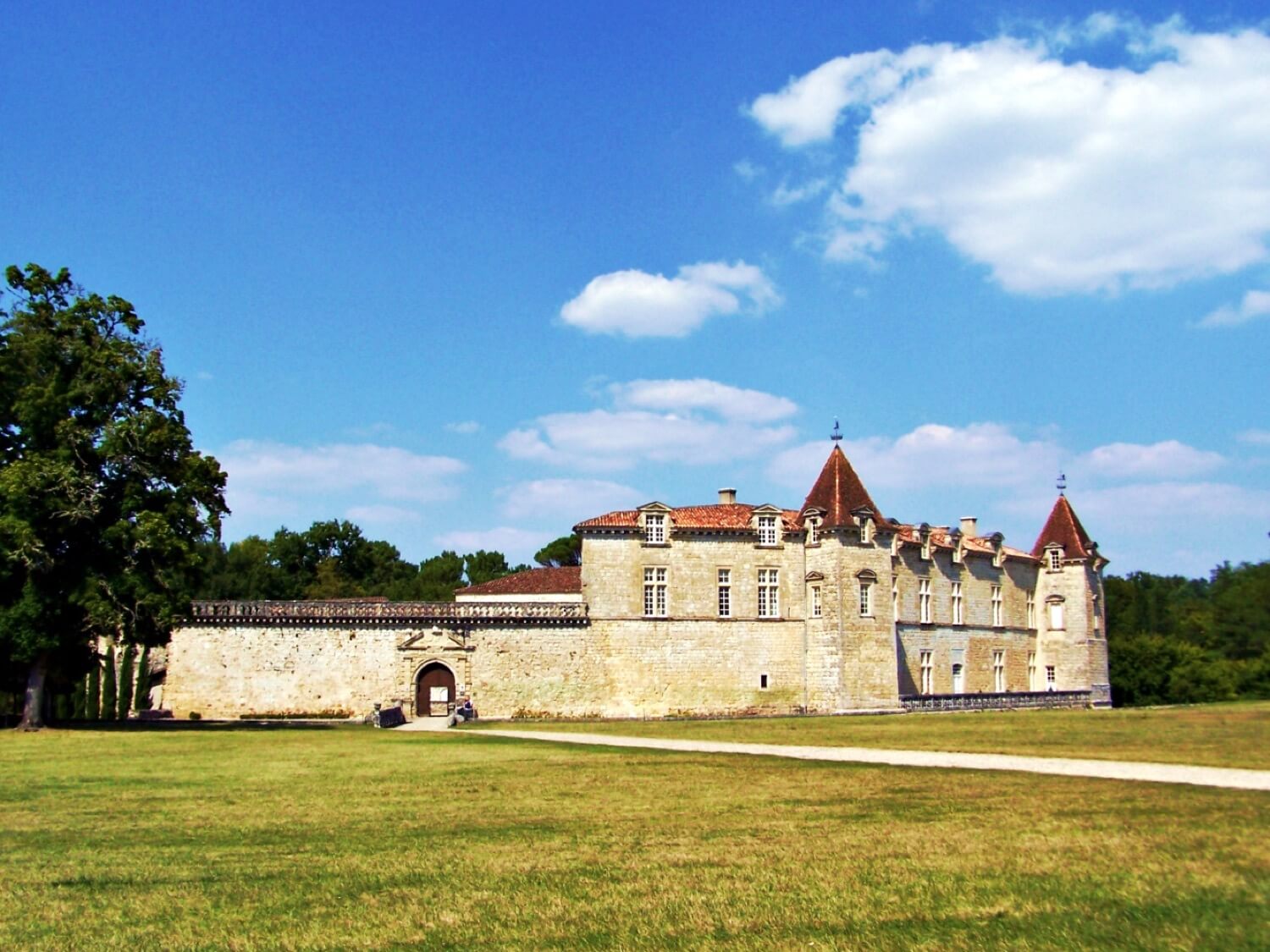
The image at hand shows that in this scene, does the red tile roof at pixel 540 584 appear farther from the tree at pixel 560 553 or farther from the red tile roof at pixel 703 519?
the tree at pixel 560 553

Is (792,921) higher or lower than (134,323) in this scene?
lower

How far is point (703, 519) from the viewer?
46594mm

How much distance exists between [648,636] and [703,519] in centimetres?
546

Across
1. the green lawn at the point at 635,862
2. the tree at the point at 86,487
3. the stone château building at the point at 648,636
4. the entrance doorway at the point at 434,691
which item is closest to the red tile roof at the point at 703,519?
the stone château building at the point at 648,636

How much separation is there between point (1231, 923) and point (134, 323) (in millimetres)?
35497

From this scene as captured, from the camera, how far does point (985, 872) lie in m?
8.91

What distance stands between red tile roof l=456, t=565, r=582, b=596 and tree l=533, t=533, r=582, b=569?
1251 inches

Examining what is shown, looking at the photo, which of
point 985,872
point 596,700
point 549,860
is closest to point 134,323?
point 596,700

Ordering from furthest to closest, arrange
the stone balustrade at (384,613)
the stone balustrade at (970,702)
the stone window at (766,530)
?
the stone window at (766,530)
the stone balustrade at (970,702)
the stone balustrade at (384,613)

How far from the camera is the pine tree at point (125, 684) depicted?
135 feet

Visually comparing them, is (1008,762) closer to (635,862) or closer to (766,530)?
(635,862)

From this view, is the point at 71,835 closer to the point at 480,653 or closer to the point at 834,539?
the point at 480,653

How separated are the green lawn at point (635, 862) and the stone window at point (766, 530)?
97.1 ft

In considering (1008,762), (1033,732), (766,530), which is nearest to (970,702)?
(766,530)
